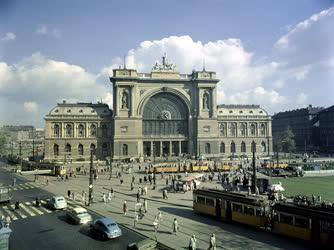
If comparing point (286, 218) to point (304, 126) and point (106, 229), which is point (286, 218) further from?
point (304, 126)

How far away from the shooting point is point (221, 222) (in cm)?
2903

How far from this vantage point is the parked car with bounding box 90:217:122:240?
24109 millimetres

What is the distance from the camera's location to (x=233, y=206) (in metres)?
28.5

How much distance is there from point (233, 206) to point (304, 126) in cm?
12422

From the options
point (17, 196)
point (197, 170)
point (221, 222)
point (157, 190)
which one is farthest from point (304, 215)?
point (197, 170)

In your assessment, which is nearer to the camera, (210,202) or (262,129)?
(210,202)

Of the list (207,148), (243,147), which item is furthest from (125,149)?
(243,147)

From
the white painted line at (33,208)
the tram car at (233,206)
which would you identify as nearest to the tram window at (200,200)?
the tram car at (233,206)

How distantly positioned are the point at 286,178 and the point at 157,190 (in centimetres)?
2440

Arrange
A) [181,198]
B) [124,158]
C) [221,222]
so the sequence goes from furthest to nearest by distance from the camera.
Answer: [124,158], [181,198], [221,222]

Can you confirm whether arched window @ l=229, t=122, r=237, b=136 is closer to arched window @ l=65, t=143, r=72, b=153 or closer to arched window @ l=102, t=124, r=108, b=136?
arched window @ l=102, t=124, r=108, b=136

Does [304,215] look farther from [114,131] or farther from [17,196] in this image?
[114,131]

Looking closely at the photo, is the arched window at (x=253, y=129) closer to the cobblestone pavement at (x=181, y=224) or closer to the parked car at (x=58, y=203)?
the cobblestone pavement at (x=181, y=224)

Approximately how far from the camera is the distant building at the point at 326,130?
12738 centimetres
